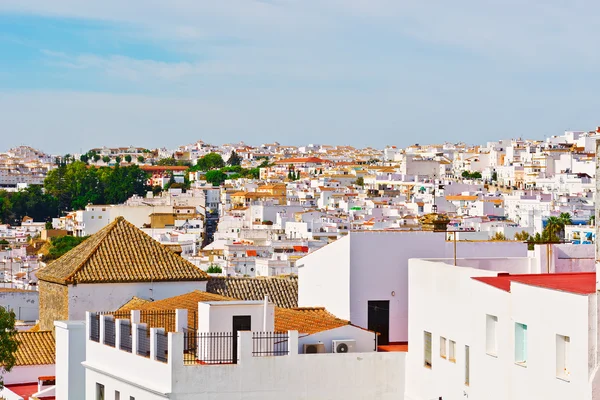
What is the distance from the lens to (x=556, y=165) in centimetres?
14762

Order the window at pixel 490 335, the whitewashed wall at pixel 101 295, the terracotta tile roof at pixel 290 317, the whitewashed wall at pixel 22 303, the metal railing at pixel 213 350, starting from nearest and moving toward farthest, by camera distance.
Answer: the window at pixel 490 335, the metal railing at pixel 213 350, the terracotta tile roof at pixel 290 317, the whitewashed wall at pixel 101 295, the whitewashed wall at pixel 22 303

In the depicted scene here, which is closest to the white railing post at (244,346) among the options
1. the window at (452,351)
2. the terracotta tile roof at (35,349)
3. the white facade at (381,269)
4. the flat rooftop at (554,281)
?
the window at (452,351)

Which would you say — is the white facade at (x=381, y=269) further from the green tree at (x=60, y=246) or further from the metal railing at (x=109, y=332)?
the green tree at (x=60, y=246)

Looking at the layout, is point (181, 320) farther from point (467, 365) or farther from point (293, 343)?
point (467, 365)

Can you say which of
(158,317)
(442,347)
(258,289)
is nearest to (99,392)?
(158,317)

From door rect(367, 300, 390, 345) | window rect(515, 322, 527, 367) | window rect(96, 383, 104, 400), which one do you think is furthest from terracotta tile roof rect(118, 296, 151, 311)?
window rect(515, 322, 527, 367)

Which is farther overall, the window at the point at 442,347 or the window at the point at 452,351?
the window at the point at 442,347

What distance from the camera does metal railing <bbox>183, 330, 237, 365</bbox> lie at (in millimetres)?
13984

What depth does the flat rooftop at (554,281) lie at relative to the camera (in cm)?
1090

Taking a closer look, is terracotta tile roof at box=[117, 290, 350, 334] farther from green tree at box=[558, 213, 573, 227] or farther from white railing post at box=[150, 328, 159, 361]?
green tree at box=[558, 213, 573, 227]

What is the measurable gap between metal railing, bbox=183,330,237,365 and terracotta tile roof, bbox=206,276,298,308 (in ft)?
18.8

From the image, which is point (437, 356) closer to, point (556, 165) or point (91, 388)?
point (91, 388)

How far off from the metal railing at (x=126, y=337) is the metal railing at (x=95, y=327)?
0.92m

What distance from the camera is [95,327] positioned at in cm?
1631
